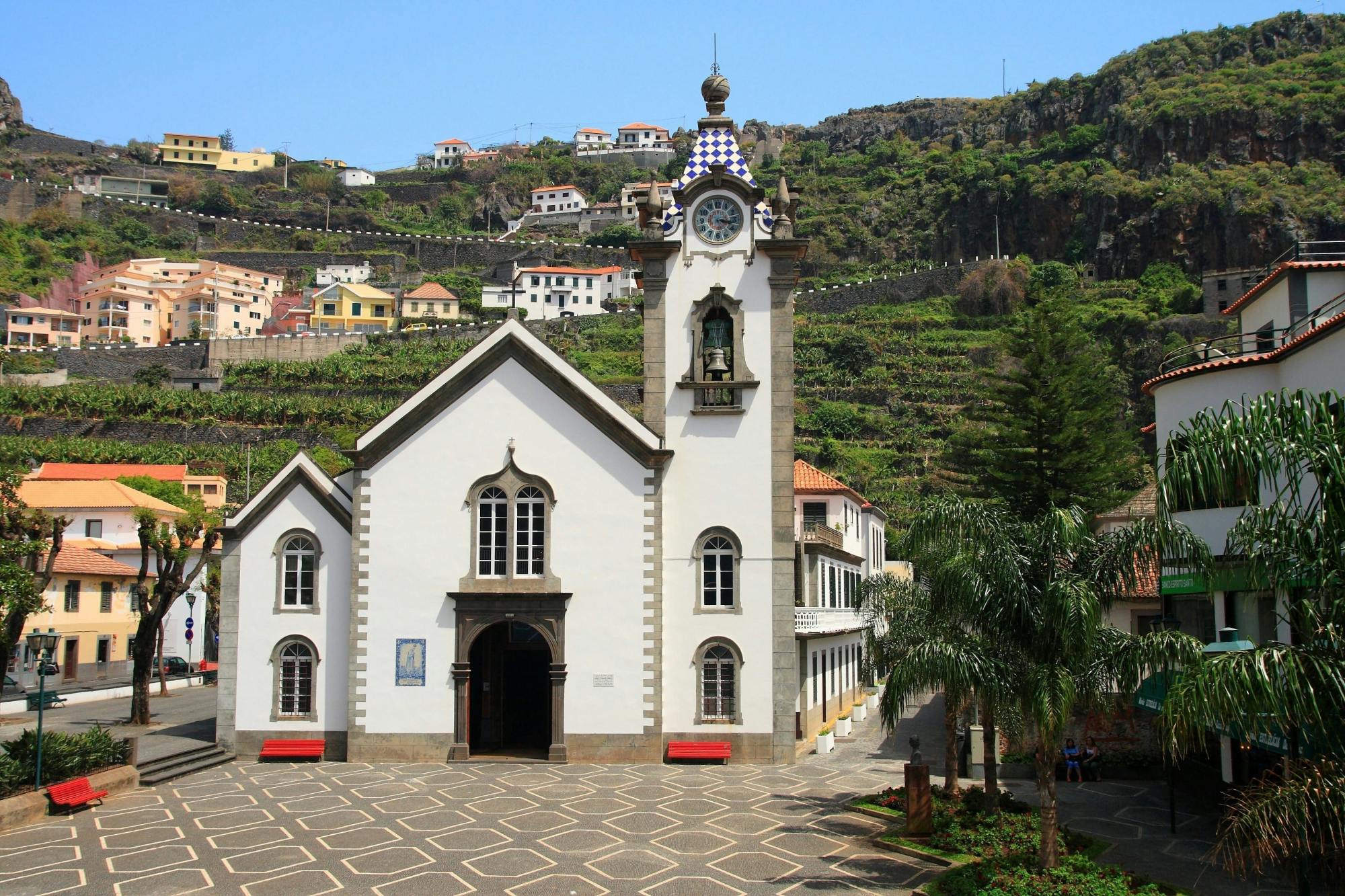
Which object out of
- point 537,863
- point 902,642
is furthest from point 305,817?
point 902,642

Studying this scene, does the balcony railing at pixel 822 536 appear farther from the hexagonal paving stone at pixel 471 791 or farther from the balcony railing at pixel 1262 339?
the hexagonal paving stone at pixel 471 791

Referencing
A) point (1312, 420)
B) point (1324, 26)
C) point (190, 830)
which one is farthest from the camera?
point (1324, 26)

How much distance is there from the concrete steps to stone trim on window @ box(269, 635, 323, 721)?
1.35m

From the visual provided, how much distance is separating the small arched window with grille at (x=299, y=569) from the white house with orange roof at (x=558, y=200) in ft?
480

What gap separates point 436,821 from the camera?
796 inches

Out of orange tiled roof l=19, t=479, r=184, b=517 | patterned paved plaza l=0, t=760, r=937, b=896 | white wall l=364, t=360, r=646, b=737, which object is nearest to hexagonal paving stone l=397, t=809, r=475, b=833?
patterned paved plaza l=0, t=760, r=937, b=896

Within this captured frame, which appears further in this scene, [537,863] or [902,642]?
[902,642]

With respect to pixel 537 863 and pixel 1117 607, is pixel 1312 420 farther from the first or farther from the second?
pixel 1117 607

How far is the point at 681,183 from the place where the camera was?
28.3 meters

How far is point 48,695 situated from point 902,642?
26.1 meters

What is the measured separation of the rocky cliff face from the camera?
17150 cm

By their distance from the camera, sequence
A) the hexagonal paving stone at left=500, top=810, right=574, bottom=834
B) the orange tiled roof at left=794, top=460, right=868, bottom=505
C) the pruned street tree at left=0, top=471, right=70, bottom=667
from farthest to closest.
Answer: the orange tiled roof at left=794, top=460, right=868, bottom=505, the pruned street tree at left=0, top=471, right=70, bottom=667, the hexagonal paving stone at left=500, top=810, right=574, bottom=834

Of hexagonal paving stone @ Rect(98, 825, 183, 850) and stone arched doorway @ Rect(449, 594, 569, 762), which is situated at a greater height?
stone arched doorway @ Rect(449, 594, 569, 762)

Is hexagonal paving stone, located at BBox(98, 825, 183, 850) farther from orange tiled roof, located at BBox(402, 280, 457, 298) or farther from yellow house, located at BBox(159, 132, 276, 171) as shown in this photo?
yellow house, located at BBox(159, 132, 276, 171)
